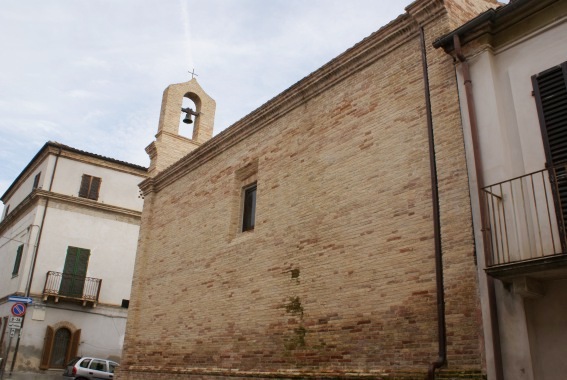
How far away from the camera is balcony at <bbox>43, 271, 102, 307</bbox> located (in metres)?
21.0

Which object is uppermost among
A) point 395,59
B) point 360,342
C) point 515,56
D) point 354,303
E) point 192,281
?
point 395,59

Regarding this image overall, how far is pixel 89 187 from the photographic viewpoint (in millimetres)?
23469

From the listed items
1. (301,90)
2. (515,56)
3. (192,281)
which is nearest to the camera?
(515,56)

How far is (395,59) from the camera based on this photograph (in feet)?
29.0

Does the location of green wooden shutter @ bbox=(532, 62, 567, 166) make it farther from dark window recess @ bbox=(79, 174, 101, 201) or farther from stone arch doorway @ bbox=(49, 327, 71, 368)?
dark window recess @ bbox=(79, 174, 101, 201)

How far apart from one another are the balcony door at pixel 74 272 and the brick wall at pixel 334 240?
9.63 meters

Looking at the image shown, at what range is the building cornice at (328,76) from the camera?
8.47 m

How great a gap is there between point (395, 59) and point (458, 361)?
4.93m

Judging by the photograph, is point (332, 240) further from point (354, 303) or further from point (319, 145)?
point (319, 145)

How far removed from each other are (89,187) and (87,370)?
9253 mm

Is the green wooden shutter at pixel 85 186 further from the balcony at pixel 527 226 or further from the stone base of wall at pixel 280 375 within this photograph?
the balcony at pixel 527 226

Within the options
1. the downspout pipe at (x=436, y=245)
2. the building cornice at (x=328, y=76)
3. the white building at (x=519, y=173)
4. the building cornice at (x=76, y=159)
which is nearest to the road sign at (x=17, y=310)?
the building cornice at (x=328, y=76)

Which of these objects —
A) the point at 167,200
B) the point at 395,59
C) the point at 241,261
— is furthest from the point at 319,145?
the point at 167,200

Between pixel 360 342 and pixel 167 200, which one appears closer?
pixel 360 342
